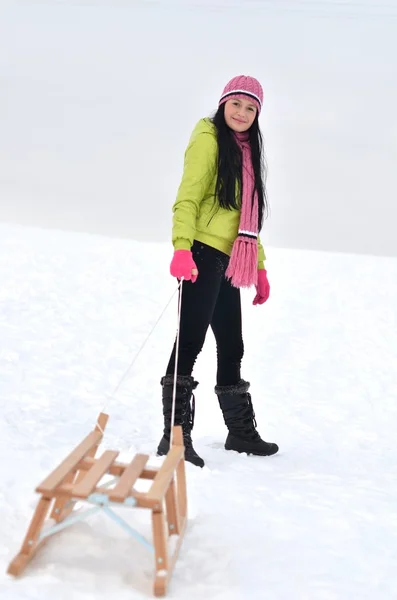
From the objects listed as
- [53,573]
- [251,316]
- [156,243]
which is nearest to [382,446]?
[53,573]

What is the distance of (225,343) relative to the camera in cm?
344

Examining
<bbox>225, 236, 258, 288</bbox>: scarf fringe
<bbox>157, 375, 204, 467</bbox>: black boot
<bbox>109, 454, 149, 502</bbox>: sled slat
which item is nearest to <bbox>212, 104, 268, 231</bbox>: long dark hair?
<bbox>225, 236, 258, 288</bbox>: scarf fringe

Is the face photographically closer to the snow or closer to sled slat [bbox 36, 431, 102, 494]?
the snow

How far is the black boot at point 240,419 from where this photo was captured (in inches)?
138

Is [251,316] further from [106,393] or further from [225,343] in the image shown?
[225,343]

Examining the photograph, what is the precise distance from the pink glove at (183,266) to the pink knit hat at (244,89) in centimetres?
84

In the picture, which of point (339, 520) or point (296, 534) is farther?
point (339, 520)

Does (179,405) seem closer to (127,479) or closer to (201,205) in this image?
(201,205)

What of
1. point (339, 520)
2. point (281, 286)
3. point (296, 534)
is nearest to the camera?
point (296, 534)

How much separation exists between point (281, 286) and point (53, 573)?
7.77 meters

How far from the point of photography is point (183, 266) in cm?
290

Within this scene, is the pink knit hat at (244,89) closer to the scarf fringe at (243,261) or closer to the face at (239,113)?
the face at (239,113)

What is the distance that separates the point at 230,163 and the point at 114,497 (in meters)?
1.83

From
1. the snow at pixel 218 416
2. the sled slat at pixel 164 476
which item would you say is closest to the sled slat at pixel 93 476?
the sled slat at pixel 164 476
